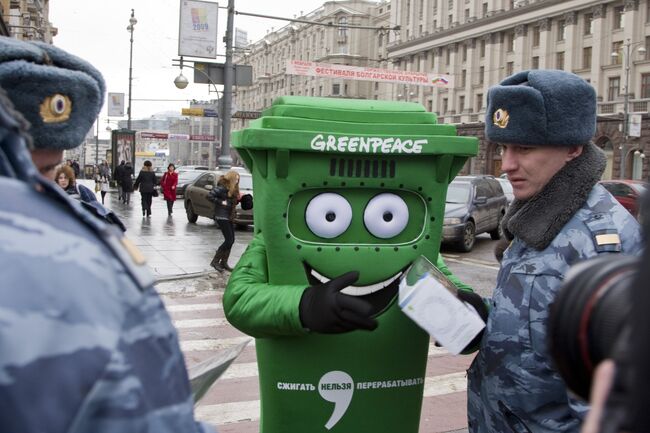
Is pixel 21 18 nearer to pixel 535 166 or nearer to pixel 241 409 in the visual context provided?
pixel 241 409

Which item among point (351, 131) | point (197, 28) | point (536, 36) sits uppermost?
point (536, 36)

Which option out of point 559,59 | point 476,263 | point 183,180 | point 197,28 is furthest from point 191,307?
point 559,59

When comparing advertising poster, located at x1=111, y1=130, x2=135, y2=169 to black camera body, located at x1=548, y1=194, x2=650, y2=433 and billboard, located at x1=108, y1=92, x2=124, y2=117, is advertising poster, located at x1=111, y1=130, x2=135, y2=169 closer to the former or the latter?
billboard, located at x1=108, y1=92, x2=124, y2=117

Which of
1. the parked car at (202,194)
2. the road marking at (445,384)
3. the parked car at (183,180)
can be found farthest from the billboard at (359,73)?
the road marking at (445,384)

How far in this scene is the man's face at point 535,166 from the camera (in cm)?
242

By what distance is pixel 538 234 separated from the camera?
7.50 feet

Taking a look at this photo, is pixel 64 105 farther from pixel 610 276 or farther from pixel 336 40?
pixel 336 40

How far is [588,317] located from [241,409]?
15.2 feet

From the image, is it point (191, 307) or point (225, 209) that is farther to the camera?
point (225, 209)

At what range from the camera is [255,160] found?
8.79ft

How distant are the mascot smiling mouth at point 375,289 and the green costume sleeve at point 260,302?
0.15 metres

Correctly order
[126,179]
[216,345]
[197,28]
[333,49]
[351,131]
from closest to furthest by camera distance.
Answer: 1. [351,131]
2. [216,345]
3. [197,28]
4. [126,179]
5. [333,49]

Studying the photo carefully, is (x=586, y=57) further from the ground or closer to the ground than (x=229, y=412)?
further from the ground

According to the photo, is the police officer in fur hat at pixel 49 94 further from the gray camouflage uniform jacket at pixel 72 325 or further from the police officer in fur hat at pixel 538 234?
the police officer in fur hat at pixel 538 234
